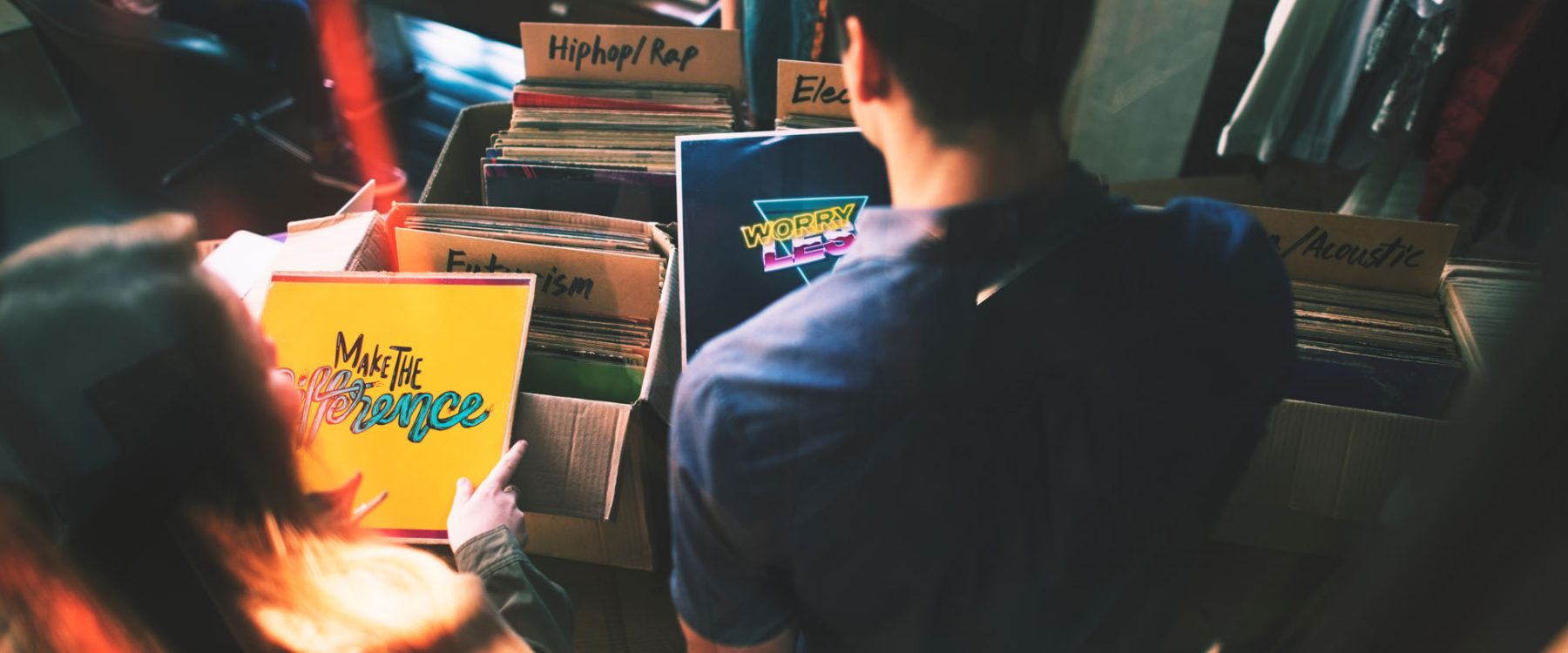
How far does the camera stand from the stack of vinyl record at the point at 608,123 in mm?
1272

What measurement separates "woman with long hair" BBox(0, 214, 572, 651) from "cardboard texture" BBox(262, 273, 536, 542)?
0.16 m

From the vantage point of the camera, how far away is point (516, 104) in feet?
4.49

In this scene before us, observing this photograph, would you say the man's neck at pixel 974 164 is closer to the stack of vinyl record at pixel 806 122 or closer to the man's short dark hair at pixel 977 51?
the man's short dark hair at pixel 977 51

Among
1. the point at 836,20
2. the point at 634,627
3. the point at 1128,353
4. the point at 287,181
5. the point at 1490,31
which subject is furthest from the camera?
the point at 287,181

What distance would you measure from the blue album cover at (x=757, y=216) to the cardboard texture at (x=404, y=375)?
283 mm

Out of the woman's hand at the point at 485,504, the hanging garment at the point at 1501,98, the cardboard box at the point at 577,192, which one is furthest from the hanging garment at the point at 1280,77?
the woman's hand at the point at 485,504

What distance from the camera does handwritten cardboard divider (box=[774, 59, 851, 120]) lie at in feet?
4.06

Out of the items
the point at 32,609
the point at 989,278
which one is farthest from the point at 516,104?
the point at 989,278

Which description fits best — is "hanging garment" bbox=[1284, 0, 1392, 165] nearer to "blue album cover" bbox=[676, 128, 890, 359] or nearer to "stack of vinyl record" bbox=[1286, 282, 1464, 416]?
"stack of vinyl record" bbox=[1286, 282, 1464, 416]

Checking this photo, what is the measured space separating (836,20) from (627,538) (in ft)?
2.95

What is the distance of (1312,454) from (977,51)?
71 centimetres

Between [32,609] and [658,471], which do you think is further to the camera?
[658,471]

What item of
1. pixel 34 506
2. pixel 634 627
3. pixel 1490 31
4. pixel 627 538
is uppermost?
pixel 1490 31

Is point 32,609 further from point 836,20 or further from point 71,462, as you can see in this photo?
point 836,20
